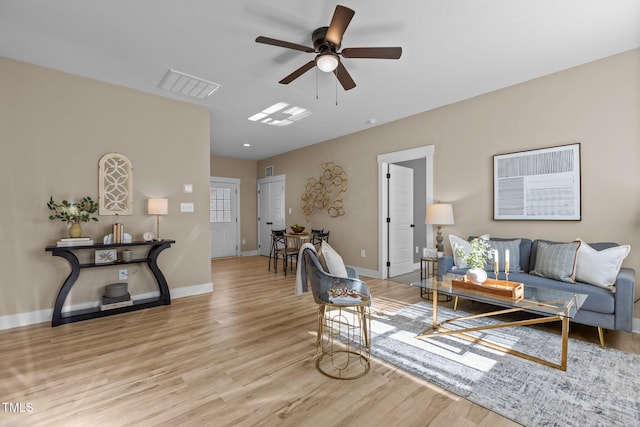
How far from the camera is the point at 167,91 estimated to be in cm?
380

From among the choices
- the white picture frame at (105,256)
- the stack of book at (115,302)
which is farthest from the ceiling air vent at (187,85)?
the stack of book at (115,302)

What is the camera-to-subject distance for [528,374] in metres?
2.12

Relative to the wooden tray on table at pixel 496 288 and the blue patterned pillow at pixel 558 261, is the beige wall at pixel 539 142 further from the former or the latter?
the wooden tray on table at pixel 496 288

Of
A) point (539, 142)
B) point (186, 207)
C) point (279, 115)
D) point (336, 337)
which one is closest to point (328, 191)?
point (279, 115)

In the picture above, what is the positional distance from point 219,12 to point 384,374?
309 centimetres

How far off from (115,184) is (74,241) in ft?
2.69

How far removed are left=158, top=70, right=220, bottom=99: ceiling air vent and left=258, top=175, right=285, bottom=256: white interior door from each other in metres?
3.79

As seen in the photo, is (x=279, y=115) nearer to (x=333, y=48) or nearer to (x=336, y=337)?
(x=333, y=48)

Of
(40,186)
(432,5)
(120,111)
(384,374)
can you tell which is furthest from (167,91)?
(384,374)

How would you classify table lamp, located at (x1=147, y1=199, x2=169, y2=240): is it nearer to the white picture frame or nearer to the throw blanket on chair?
the white picture frame

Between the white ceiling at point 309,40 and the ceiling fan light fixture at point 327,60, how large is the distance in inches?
11.9

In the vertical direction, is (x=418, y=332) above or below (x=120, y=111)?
below

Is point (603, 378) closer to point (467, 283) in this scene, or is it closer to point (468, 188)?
point (467, 283)

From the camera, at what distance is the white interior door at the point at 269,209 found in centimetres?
761
